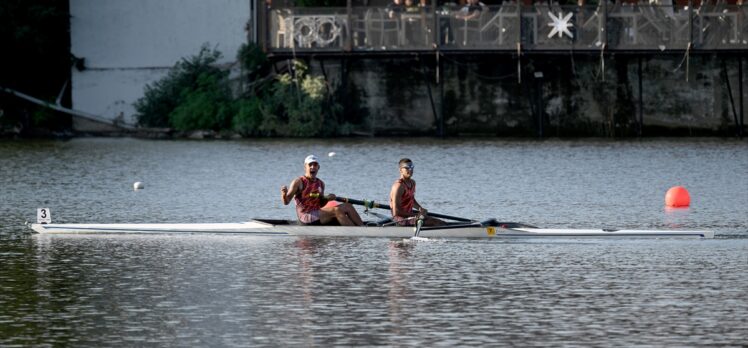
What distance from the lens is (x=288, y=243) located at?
2611 centimetres

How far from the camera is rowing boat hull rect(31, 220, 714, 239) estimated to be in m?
25.7

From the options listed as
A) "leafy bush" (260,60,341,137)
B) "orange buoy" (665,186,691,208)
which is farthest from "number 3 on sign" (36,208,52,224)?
"leafy bush" (260,60,341,137)

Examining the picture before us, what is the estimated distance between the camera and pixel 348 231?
86.2 ft

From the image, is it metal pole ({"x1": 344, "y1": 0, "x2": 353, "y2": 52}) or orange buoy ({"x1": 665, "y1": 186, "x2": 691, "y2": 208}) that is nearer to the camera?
orange buoy ({"x1": 665, "y1": 186, "x2": 691, "y2": 208})

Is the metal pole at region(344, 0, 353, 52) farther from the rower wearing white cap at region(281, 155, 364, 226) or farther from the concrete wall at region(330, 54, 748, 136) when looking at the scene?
the rower wearing white cap at region(281, 155, 364, 226)

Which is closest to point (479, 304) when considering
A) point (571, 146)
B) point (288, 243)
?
point (288, 243)

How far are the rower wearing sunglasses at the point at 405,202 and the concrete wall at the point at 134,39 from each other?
3334 cm

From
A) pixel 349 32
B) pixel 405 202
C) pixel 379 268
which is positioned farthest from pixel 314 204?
pixel 349 32

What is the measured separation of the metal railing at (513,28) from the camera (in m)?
51.9

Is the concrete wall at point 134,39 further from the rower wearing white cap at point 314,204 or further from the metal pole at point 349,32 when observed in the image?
the rower wearing white cap at point 314,204

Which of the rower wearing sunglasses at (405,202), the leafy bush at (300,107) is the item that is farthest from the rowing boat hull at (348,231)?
the leafy bush at (300,107)

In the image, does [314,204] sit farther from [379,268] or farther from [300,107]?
[300,107]

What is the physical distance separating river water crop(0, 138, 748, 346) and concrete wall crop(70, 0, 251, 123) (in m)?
16.9

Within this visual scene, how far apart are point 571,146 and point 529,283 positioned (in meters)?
30.2
